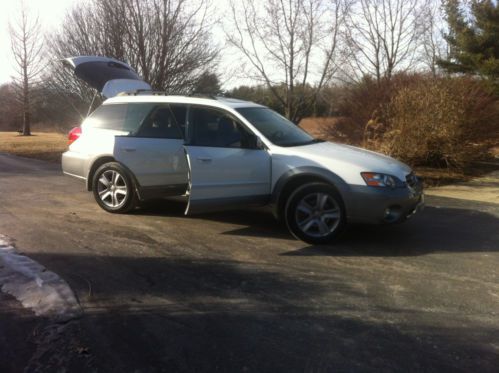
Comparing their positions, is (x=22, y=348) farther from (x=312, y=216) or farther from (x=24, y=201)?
(x=24, y=201)

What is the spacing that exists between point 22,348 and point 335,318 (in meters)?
2.25

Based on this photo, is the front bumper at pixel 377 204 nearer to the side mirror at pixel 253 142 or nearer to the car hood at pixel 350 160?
the car hood at pixel 350 160

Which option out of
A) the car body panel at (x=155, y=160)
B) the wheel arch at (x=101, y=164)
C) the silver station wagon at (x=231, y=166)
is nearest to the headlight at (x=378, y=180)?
the silver station wagon at (x=231, y=166)

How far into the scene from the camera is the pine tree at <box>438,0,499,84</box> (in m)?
24.7

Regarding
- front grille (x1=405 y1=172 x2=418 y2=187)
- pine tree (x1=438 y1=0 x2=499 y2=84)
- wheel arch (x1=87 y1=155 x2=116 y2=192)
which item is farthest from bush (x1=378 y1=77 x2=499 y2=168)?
pine tree (x1=438 y1=0 x2=499 y2=84)

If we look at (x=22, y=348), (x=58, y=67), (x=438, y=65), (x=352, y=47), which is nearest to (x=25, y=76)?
(x=58, y=67)

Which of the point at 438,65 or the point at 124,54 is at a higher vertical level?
the point at 438,65

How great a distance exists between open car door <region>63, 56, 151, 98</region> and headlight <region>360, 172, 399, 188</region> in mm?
5407

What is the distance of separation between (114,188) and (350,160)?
11.5 ft

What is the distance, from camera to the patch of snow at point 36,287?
395 cm

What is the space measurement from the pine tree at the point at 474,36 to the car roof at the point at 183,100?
66.8 ft

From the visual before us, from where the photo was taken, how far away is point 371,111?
13.7 metres

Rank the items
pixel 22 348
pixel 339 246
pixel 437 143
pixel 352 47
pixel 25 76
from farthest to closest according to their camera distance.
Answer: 1. pixel 25 76
2. pixel 352 47
3. pixel 437 143
4. pixel 339 246
5. pixel 22 348

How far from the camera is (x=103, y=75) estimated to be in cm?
973
